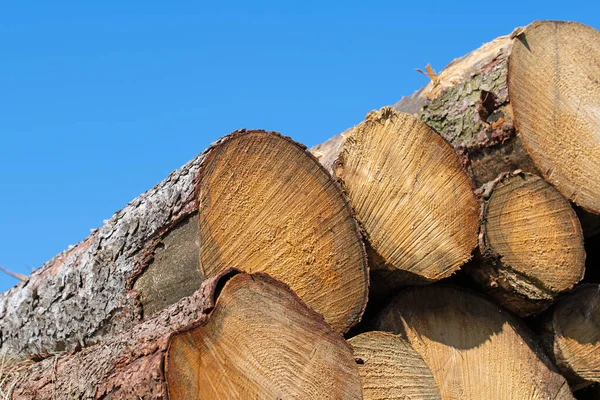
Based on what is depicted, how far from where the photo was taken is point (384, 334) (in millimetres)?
2828

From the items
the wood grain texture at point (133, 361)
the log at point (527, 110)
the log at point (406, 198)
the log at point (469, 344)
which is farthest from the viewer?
the log at point (527, 110)

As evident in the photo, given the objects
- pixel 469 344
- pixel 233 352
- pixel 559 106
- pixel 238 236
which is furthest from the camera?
pixel 559 106

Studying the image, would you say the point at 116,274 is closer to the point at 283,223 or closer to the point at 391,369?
the point at 283,223

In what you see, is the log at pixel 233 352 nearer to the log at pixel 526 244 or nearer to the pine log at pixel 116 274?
the pine log at pixel 116 274

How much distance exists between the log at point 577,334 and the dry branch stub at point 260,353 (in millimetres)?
1322

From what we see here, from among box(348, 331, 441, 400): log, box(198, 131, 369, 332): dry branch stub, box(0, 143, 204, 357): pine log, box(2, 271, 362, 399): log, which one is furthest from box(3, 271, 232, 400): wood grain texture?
box(348, 331, 441, 400): log

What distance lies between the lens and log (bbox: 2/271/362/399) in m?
2.07

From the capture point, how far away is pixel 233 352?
2.15 meters

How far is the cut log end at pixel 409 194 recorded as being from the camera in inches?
114

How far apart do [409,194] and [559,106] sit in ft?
3.04

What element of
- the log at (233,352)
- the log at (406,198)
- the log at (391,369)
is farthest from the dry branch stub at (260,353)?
the log at (406,198)

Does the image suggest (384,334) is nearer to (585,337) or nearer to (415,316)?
(415,316)

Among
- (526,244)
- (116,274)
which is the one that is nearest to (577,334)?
(526,244)

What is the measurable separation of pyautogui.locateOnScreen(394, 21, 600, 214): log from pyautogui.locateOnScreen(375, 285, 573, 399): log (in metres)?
0.57
